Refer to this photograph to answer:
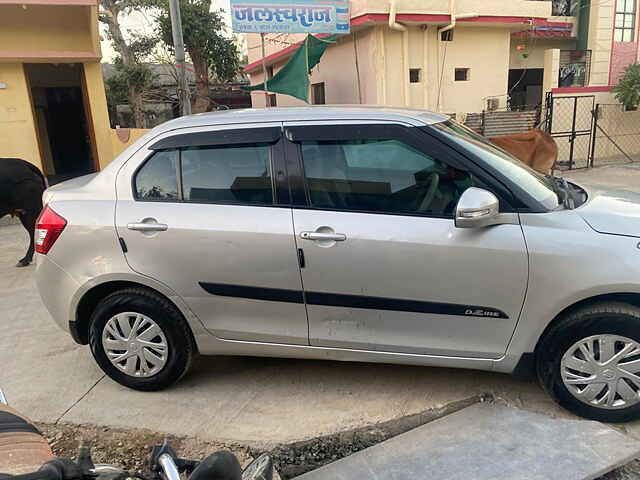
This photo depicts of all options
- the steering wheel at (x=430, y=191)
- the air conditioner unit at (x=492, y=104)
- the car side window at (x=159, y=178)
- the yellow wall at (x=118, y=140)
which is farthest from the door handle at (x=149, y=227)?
the air conditioner unit at (x=492, y=104)

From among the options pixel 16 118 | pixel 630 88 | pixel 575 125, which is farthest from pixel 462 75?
pixel 16 118

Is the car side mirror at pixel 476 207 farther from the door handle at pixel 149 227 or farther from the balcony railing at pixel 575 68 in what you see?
the balcony railing at pixel 575 68

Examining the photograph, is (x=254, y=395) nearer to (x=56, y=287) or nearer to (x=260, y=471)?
(x=56, y=287)

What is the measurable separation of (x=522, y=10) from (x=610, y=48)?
4188 millimetres

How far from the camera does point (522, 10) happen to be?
13.1 m

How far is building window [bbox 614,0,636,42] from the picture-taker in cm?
1504

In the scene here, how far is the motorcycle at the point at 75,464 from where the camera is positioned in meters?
1.12

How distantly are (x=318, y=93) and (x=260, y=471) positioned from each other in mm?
15378

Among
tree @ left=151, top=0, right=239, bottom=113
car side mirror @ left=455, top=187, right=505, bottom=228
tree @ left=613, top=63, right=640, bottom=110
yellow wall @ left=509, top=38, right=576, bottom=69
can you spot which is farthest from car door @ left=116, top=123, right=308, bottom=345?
tree @ left=151, top=0, right=239, bottom=113

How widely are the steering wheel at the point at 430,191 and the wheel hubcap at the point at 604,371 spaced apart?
3.59ft

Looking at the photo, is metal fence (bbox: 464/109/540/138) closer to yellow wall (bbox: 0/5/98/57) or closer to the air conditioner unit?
the air conditioner unit

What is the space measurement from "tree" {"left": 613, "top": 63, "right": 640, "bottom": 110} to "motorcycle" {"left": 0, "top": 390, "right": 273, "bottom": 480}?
16009 mm

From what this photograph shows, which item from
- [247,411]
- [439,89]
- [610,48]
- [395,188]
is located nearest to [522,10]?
[439,89]

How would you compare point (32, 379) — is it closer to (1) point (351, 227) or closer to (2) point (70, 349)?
(2) point (70, 349)
